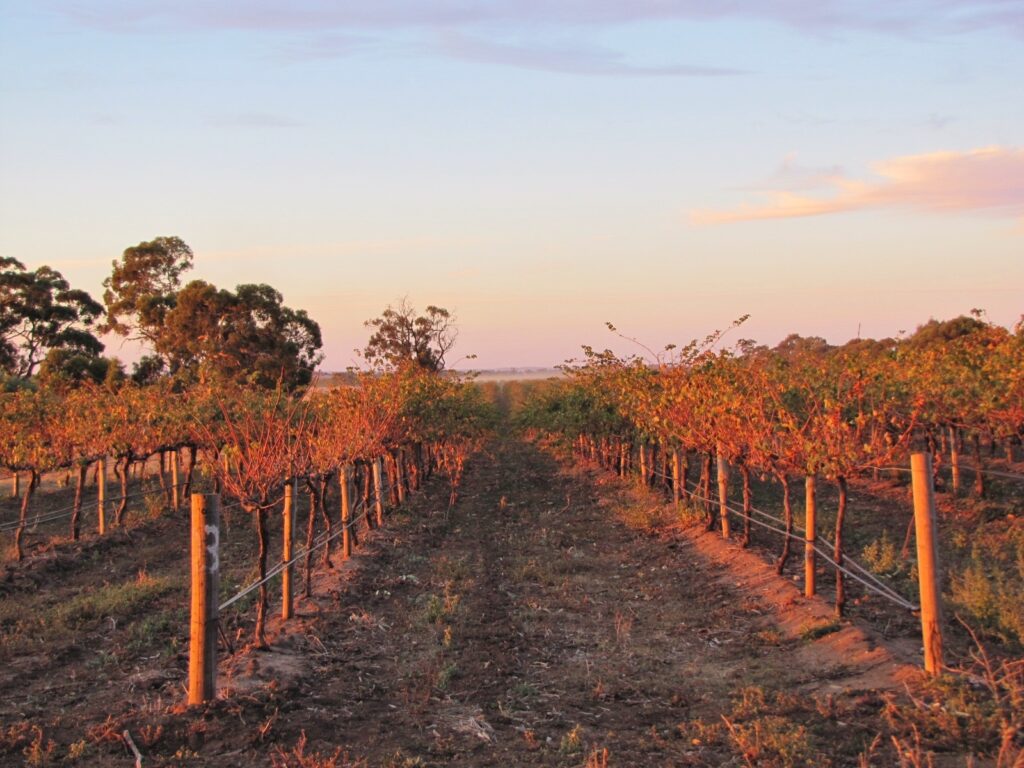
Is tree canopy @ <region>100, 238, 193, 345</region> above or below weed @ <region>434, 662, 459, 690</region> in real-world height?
above

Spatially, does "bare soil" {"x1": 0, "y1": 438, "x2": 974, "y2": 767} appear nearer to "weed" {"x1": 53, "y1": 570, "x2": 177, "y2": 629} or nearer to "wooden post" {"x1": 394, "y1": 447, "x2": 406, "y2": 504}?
"weed" {"x1": 53, "y1": 570, "x2": 177, "y2": 629}

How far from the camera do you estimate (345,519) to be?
14.5 metres

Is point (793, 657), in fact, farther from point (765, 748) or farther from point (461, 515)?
point (461, 515)

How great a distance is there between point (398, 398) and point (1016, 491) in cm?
1296

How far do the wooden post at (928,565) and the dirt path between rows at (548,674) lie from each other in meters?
0.48

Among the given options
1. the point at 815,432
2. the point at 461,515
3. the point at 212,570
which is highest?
the point at 815,432

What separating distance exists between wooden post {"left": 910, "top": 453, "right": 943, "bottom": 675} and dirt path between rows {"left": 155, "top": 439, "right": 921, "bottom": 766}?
0.48 m

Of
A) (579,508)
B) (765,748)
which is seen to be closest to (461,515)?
(579,508)

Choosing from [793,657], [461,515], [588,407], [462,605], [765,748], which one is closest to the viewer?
[765,748]

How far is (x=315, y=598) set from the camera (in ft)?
39.4

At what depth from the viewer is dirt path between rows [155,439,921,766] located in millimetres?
6727

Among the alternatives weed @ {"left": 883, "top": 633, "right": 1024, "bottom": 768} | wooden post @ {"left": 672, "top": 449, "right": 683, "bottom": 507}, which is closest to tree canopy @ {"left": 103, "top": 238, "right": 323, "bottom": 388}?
wooden post @ {"left": 672, "top": 449, "right": 683, "bottom": 507}

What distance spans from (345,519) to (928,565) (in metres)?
9.38

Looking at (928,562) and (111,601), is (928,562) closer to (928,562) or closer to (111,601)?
(928,562)
